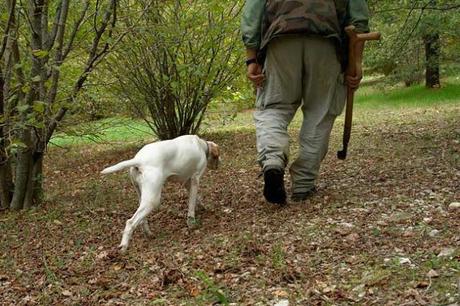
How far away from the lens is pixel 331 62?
5484 mm

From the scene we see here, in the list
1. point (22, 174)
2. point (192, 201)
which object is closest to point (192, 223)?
point (192, 201)

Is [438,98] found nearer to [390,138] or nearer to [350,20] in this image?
[390,138]

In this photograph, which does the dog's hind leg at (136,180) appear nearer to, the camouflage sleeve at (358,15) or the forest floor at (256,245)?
the forest floor at (256,245)

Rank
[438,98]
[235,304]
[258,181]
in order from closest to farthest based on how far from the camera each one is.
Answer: [235,304]
[258,181]
[438,98]

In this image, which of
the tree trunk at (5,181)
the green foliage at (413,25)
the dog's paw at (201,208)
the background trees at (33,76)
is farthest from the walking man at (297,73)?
the green foliage at (413,25)

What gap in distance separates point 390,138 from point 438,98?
35.7 feet

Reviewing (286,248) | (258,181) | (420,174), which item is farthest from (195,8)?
(286,248)

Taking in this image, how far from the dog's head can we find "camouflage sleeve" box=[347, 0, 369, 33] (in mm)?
1560

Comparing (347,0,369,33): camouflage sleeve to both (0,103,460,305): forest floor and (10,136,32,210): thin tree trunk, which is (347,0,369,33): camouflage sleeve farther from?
(10,136,32,210): thin tree trunk

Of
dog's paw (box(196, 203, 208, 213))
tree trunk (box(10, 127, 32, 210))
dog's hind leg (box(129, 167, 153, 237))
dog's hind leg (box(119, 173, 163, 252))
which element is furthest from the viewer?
tree trunk (box(10, 127, 32, 210))

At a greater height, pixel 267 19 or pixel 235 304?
pixel 267 19

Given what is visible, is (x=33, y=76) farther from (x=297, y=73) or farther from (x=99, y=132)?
(x=297, y=73)

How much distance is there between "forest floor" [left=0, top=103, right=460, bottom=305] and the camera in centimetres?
360

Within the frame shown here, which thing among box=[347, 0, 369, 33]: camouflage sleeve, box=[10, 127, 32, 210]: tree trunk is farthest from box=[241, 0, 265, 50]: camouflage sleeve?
box=[10, 127, 32, 210]: tree trunk
